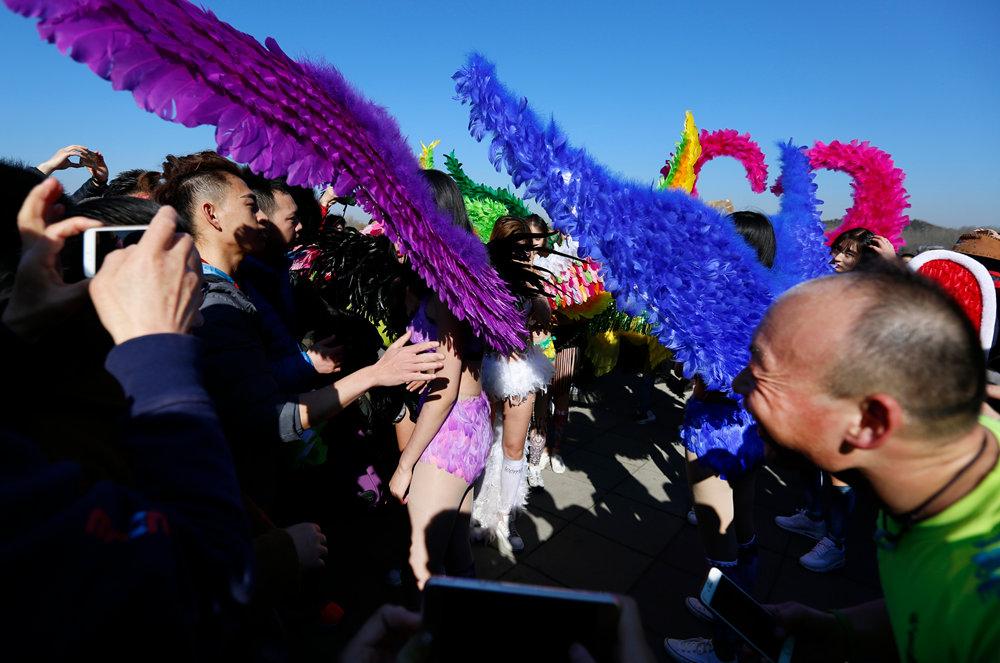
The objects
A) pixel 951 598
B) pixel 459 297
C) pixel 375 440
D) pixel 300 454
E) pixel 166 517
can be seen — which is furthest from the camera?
pixel 375 440

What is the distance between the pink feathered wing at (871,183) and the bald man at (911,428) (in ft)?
11.1

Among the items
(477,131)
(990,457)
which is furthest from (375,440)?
(990,457)

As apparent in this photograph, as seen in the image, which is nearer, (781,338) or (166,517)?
(166,517)

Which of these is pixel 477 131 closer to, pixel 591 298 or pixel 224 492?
pixel 224 492

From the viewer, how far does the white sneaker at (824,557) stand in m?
2.96

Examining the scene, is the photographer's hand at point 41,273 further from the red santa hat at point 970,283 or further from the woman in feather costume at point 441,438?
the red santa hat at point 970,283

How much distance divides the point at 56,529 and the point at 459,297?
1181mm

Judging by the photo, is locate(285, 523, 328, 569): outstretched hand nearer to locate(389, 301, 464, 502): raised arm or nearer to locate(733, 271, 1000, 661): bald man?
locate(389, 301, 464, 502): raised arm

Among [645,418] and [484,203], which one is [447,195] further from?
[645,418]

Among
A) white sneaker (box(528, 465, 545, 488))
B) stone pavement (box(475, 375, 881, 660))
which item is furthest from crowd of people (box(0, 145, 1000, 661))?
white sneaker (box(528, 465, 545, 488))

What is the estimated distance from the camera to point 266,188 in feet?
6.94

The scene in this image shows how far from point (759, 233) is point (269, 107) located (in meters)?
2.04

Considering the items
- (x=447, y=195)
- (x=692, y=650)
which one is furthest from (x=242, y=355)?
(x=692, y=650)

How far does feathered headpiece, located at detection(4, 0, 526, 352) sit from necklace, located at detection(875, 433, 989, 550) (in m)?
1.20
